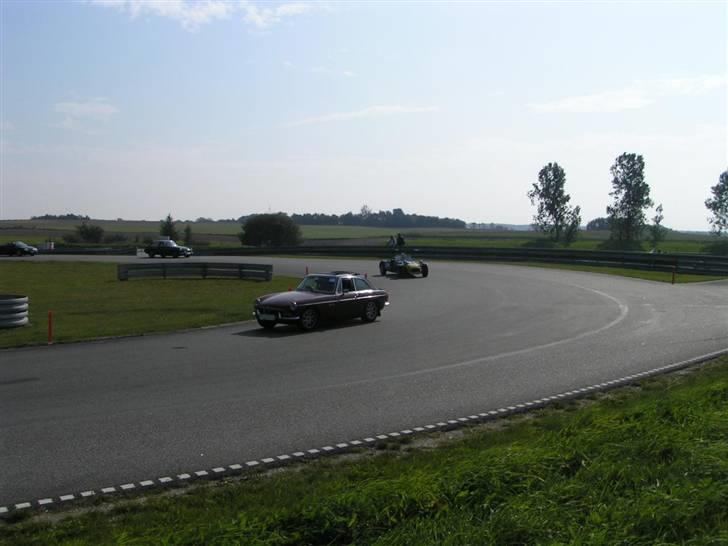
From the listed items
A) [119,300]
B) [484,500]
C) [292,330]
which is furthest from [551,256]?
[484,500]

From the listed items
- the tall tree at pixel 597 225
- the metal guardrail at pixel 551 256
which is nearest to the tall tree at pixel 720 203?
the metal guardrail at pixel 551 256

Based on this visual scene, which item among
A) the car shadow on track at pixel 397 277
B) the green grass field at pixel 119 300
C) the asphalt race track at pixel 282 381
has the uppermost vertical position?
the car shadow on track at pixel 397 277

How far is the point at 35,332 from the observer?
16.3 m

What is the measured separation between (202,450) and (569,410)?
15.9 ft

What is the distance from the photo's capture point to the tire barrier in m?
17.1

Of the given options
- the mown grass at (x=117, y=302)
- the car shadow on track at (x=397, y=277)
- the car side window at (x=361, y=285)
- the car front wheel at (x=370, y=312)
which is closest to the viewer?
the mown grass at (x=117, y=302)

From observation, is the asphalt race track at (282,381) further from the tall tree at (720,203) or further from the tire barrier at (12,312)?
the tall tree at (720,203)

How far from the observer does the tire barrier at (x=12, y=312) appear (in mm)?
17141

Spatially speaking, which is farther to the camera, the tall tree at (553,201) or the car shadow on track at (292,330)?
the tall tree at (553,201)

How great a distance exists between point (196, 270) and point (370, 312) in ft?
61.3

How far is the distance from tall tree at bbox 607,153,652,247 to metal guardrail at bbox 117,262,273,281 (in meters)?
58.3

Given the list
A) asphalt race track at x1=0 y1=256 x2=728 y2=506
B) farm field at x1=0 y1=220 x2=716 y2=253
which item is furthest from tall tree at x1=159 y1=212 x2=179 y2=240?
asphalt race track at x1=0 y1=256 x2=728 y2=506

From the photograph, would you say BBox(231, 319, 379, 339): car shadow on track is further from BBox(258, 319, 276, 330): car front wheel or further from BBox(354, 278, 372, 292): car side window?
BBox(354, 278, 372, 292): car side window

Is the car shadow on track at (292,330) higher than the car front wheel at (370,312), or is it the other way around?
the car front wheel at (370,312)
